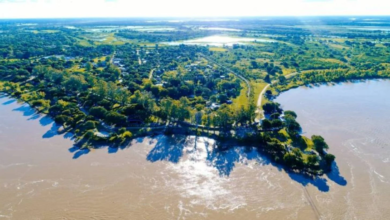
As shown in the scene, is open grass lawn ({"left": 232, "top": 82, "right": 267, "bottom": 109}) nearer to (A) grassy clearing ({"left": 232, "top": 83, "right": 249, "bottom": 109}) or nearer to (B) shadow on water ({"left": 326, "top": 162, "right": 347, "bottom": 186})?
(A) grassy clearing ({"left": 232, "top": 83, "right": 249, "bottom": 109})

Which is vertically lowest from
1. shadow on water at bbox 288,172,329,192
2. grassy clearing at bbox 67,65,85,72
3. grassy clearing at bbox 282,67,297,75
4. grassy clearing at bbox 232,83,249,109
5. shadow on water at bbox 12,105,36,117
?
shadow on water at bbox 288,172,329,192

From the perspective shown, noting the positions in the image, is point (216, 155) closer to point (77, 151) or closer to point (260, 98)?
point (77, 151)

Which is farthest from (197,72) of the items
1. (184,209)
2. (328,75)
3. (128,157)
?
(184,209)

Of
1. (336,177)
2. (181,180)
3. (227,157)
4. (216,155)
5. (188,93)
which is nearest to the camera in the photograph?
(181,180)

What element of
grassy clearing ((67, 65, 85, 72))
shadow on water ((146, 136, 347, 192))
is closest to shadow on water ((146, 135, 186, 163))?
shadow on water ((146, 136, 347, 192))

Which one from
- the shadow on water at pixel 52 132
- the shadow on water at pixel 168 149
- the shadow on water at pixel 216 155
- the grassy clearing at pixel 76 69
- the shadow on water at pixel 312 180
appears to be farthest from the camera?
the grassy clearing at pixel 76 69

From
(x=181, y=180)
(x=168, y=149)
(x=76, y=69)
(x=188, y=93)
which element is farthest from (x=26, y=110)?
(x=181, y=180)

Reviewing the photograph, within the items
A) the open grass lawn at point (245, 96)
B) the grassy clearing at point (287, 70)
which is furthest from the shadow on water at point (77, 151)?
the grassy clearing at point (287, 70)

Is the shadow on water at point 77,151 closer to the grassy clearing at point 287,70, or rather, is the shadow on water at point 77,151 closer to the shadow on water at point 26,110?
the shadow on water at point 26,110
